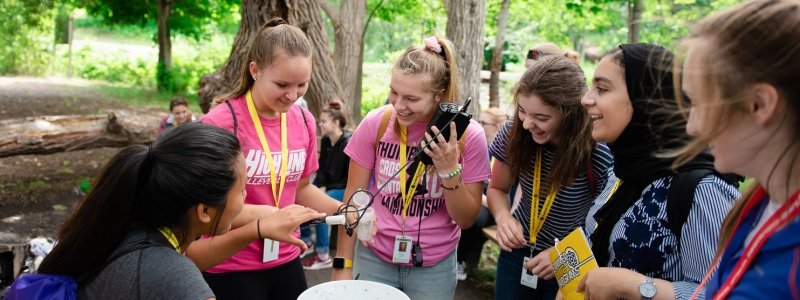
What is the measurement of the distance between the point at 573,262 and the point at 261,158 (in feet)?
3.90

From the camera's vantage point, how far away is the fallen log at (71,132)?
650cm

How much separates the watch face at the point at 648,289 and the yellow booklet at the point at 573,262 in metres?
0.19

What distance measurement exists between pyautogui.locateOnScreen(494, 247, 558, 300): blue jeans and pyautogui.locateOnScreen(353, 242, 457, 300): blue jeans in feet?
0.70

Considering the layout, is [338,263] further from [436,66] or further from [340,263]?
[436,66]

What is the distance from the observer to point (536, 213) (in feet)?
8.65

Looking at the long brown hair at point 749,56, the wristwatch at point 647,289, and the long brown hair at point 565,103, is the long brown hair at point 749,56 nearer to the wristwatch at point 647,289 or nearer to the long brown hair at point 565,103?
the wristwatch at point 647,289

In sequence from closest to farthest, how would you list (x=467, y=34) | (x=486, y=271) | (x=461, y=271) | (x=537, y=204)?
(x=537, y=204) < (x=461, y=271) < (x=486, y=271) < (x=467, y=34)

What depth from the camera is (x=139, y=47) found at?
96.0ft

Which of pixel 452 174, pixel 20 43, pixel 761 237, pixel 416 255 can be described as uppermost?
pixel 761 237

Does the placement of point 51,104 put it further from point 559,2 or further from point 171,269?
point 171,269

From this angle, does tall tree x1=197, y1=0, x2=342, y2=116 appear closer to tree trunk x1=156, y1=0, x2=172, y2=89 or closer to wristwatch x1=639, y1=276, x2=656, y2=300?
wristwatch x1=639, y1=276, x2=656, y2=300

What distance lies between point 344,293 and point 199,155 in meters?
0.66

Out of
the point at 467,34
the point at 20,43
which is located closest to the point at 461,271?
the point at 467,34

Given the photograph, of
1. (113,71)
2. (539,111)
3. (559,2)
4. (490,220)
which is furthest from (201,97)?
(113,71)
